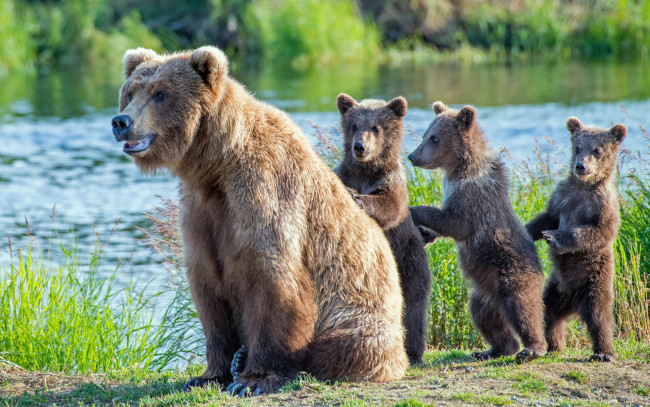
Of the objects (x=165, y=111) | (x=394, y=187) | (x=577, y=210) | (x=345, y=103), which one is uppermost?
(x=345, y=103)

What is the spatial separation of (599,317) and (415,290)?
62.0 inches

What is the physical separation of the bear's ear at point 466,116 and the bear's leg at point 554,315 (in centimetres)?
160

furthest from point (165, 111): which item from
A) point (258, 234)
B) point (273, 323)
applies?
point (273, 323)

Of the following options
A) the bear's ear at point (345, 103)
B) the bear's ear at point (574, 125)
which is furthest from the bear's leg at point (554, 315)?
the bear's ear at point (345, 103)

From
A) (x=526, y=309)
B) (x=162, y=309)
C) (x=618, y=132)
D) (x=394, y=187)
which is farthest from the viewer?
(x=162, y=309)

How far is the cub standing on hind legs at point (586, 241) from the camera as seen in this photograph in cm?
760

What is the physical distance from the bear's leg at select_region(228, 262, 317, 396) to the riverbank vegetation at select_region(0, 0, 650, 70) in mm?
32695

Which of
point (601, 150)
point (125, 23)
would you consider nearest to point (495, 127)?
point (601, 150)

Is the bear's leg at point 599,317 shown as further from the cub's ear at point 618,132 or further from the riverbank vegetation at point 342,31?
the riverbank vegetation at point 342,31

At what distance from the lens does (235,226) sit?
A: 6223 mm

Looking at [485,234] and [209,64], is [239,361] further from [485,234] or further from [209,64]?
[485,234]

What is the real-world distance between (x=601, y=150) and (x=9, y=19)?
33.0 metres

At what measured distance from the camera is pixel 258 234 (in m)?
6.19

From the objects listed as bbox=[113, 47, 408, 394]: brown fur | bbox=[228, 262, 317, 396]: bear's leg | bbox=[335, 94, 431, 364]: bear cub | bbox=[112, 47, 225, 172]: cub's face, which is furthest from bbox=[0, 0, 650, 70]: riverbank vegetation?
bbox=[228, 262, 317, 396]: bear's leg
